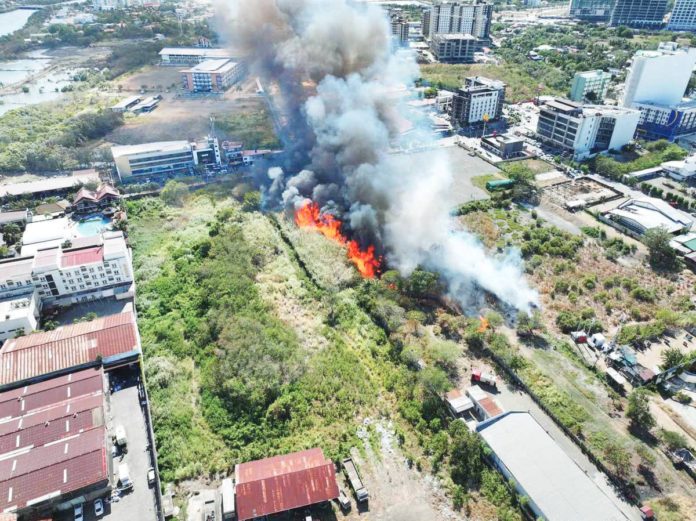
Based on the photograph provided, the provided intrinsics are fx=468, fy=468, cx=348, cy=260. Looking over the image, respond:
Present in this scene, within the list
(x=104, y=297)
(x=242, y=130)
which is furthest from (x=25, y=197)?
(x=242, y=130)

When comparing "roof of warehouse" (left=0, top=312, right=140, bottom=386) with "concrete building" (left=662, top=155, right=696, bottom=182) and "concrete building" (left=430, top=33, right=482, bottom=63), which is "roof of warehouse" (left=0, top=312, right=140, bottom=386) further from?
"concrete building" (left=430, top=33, right=482, bottom=63)

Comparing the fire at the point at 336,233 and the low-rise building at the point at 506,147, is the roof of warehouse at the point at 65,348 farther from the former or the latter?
the low-rise building at the point at 506,147

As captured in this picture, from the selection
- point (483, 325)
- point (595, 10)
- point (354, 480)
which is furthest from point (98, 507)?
point (595, 10)

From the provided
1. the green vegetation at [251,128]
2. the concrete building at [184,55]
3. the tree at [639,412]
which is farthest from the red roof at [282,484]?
the concrete building at [184,55]

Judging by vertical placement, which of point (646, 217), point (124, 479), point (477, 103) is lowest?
point (124, 479)

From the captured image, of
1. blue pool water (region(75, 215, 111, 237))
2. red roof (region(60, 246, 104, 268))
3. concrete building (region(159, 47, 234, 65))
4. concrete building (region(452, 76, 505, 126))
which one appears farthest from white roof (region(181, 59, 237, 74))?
red roof (region(60, 246, 104, 268))

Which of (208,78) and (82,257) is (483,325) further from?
(208,78)
